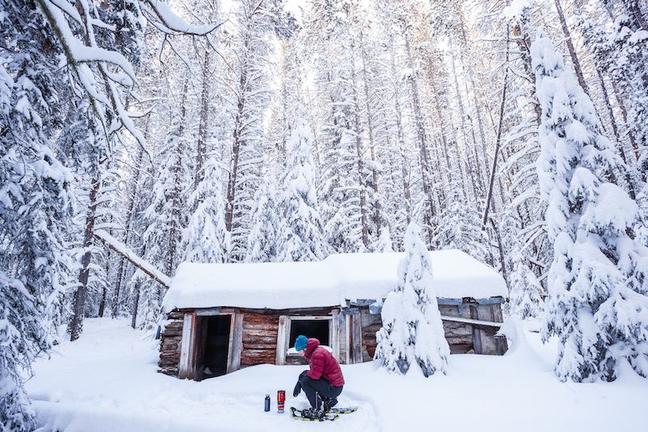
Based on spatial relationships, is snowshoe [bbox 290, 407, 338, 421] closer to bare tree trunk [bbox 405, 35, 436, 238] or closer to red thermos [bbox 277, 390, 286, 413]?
red thermos [bbox 277, 390, 286, 413]

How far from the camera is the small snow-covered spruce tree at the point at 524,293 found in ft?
66.5

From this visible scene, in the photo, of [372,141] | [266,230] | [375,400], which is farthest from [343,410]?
[372,141]

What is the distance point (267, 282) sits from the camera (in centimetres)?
1101

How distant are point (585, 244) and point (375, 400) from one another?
532 centimetres

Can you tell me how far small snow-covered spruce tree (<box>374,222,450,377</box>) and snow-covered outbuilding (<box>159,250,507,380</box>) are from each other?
1.12 meters

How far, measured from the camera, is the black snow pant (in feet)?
21.7

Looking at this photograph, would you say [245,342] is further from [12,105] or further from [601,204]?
[601,204]

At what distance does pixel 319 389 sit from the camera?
6617mm

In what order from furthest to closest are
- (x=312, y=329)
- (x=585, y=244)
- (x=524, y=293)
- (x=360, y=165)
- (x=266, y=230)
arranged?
(x=524, y=293) → (x=360, y=165) → (x=266, y=230) → (x=312, y=329) → (x=585, y=244)

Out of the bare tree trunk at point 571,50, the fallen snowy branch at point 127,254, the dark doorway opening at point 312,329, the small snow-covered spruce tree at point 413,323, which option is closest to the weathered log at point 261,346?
the small snow-covered spruce tree at point 413,323

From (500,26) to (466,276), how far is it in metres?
9.46

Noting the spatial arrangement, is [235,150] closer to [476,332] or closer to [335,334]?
[335,334]

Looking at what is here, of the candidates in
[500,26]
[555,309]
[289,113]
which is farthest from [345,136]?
[555,309]

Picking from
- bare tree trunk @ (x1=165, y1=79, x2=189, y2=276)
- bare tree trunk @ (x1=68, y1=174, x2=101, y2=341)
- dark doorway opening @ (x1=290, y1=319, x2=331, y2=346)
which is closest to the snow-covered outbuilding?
dark doorway opening @ (x1=290, y1=319, x2=331, y2=346)
